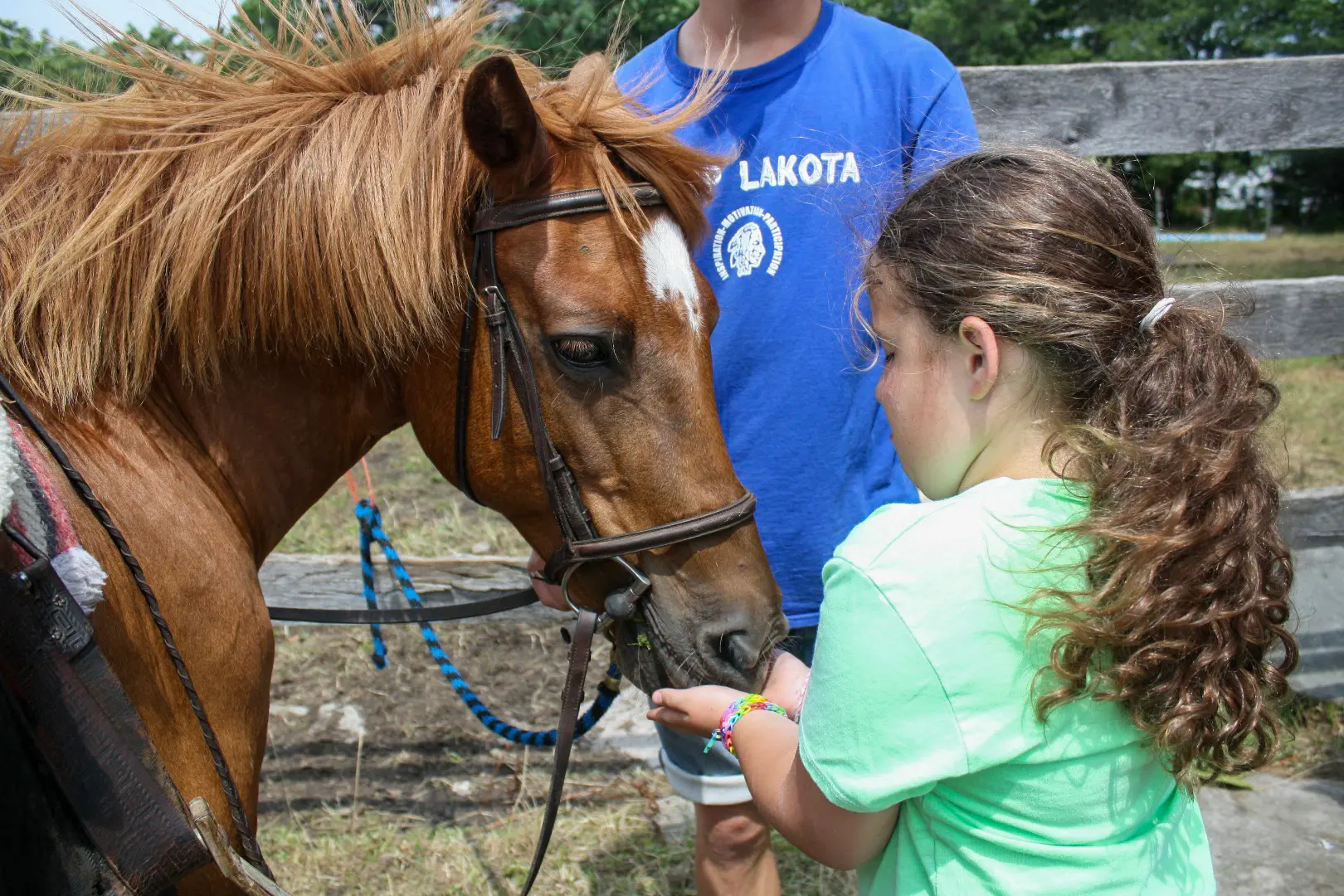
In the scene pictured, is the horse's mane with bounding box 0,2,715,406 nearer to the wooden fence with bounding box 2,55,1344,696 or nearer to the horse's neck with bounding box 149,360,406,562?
the horse's neck with bounding box 149,360,406,562

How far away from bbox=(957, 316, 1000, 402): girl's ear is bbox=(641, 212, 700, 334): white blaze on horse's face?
0.58 m

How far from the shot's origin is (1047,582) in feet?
3.56

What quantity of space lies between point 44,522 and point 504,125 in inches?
34.8

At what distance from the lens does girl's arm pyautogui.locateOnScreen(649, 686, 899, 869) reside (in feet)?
3.92

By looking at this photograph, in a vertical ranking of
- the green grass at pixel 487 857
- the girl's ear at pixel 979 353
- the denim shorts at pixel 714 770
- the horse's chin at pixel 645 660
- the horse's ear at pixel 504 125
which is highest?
the horse's ear at pixel 504 125

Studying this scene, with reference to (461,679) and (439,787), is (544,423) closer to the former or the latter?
(461,679)

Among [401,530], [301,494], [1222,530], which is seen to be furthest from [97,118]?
[401,530]

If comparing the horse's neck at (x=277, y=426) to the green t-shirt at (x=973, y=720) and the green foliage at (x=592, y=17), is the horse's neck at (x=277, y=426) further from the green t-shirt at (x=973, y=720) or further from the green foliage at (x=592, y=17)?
the green foliage at (x=592, y=17)

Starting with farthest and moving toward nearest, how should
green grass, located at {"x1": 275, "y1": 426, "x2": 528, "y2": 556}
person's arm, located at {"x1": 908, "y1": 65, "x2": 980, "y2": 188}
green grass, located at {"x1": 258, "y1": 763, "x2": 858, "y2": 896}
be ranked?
green grass, located at {"x1": 275, "y1": 426, "x2": 528, "y2": 556} → green grass, located at {"x1": 258, "y1": 763, "x2": 858, "y2": 896} → person's arm, located at {"x1": 908, "y1": 65, "x2": 980, "y2": 188}

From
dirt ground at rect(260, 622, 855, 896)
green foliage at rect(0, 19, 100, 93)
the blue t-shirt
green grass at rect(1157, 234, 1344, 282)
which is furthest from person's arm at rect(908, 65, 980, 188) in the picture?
green grass at rect(1157, 234, 1344, 282)

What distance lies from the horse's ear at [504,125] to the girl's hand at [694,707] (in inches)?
34.5

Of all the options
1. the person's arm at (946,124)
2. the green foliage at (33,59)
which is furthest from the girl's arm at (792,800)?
the green foliage at (33,59)

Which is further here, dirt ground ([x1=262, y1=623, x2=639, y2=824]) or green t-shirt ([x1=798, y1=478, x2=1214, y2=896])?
dirt ground ([x1=262, y1=623, x2=639, y2=824])

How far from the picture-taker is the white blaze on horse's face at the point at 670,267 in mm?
1637
